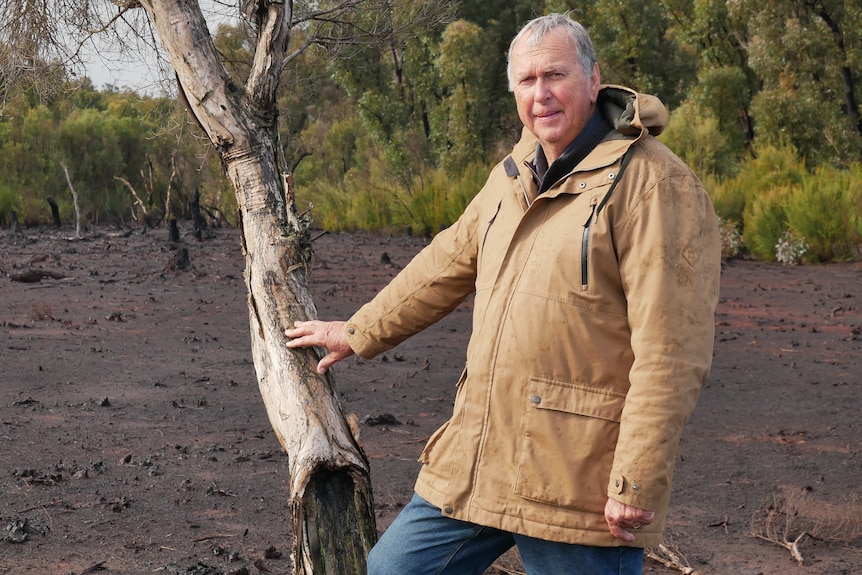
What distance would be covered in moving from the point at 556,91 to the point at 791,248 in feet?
46.0

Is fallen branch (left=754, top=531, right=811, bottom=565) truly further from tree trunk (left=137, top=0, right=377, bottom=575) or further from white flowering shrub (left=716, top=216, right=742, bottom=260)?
white flowering shrub (left=716, top=216, right=742, bottom=260)

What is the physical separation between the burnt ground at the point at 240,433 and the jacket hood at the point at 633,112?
2.25m

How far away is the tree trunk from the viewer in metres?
3.26

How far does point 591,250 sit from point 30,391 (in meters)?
6.08

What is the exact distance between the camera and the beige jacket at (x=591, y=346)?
2152mm

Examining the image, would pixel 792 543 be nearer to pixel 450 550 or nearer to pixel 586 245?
pixel 450 550

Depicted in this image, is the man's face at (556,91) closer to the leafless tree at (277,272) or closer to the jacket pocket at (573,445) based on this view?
the jacket pocket at (573,445)

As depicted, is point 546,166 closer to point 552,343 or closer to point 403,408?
point 552,343

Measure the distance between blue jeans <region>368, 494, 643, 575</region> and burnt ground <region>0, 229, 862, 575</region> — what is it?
1650 millimetres

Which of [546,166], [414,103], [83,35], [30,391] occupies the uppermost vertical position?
[414,103]

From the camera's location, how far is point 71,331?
9602 millimetres

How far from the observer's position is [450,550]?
2422mm

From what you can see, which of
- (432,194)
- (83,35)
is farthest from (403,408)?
(432,194)

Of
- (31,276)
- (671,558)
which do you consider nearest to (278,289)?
(671,558)
